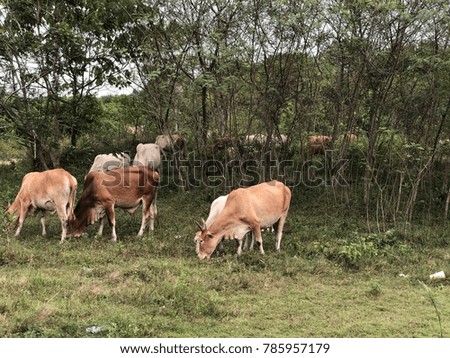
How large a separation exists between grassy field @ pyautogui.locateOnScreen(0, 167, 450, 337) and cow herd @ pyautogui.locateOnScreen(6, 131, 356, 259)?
0.35 meters

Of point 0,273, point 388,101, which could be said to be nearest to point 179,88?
point 388,101

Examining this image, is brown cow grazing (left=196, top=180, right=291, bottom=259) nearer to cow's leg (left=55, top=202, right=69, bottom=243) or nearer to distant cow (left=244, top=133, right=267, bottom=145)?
cow's leg (left=55, top=202, right=69, bottom=243)

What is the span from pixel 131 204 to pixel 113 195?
1.61 feet

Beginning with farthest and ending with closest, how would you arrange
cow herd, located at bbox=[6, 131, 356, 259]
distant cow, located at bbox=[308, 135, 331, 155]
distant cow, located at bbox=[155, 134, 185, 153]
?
distant cow, located at bbox=[155, 134, 185, 153] < distant cow, located at bbox=[308, 135, 331, 155] < cow herd, located at bbox=[6, 131, 356, 259]

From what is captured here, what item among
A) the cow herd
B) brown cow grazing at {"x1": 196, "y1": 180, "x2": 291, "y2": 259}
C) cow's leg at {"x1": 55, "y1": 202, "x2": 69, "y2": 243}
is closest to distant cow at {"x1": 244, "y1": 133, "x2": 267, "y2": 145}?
the cow herd

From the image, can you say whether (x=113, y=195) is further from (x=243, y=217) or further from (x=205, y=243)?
(x=243, y=217)

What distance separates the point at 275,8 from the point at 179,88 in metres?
3.51

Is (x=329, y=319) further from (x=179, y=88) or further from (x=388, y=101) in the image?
(x=179, y=88)

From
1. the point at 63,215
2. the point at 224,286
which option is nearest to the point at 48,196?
the point at 63,215

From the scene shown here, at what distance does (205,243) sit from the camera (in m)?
8.52

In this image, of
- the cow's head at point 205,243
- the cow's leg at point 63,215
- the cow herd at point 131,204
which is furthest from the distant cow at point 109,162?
the cow's head at point 205,243

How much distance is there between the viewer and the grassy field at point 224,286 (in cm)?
543

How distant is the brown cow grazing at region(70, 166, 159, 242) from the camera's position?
1000 centimetres
